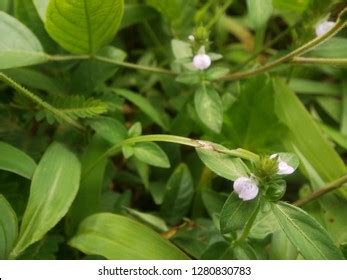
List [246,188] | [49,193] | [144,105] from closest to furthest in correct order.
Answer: [246,188], [49,193], [144,105]

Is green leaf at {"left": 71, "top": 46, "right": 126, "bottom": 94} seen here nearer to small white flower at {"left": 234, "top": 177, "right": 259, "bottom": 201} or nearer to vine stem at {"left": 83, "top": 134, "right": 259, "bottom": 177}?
vine stem at {"left": 83, "top": 134, "right": 259, "bottom": 177}

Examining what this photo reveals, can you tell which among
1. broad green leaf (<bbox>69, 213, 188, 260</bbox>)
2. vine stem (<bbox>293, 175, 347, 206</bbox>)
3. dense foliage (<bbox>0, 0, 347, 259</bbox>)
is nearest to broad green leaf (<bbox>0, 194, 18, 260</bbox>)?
dense foliage (<bbox>0, 0, 347, 259</bbox>)

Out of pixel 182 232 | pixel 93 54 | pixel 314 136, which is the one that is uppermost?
pixel 93 54

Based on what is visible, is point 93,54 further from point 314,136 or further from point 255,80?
point 314,136

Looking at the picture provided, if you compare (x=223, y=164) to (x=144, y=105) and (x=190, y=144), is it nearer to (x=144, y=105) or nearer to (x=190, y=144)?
(x=190, y=144)

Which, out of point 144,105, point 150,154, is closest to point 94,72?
point 144,105


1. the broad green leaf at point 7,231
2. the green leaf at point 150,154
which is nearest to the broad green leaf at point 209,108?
the green leaf at point 150,154
